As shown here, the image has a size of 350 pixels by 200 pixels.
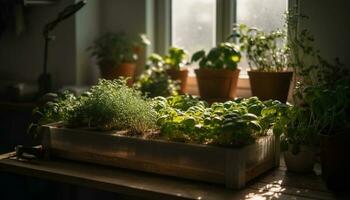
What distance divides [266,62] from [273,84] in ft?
0.52

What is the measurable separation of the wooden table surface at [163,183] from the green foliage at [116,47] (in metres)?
0.95

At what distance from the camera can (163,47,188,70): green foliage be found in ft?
7.77

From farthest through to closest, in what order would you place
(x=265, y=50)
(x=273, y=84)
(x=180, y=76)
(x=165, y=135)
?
(x=180, y=76)
(x=265, y=50)
(x=273, y=84)
(x=165, y=135)

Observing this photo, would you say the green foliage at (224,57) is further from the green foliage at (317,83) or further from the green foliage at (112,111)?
the green foliage at (112,111)

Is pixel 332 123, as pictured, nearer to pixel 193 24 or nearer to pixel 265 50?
pixel 265 50

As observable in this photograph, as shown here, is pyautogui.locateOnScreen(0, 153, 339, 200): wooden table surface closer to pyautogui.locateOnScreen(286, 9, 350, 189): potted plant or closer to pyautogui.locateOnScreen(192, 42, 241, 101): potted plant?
pyautogui.locateOnScreen(286, 9, 350, 189): potted plant

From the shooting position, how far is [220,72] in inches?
85.0

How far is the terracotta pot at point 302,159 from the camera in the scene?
1460 mm

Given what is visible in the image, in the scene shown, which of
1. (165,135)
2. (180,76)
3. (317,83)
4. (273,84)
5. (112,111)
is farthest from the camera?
(180,76)

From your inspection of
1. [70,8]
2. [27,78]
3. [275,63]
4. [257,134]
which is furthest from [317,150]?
[27,78]

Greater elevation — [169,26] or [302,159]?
[169,26]

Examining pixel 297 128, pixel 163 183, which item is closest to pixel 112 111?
pixel 163 183

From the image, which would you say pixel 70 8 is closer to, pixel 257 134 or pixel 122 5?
pixel 122 5

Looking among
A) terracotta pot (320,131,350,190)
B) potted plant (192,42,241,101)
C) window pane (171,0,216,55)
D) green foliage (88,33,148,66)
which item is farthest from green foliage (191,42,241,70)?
terracotta pot (320,131,350,190)
